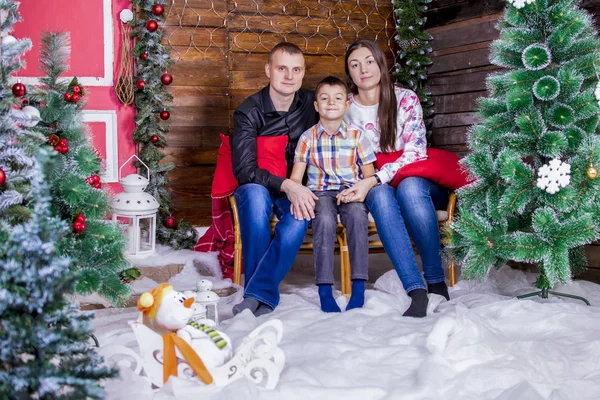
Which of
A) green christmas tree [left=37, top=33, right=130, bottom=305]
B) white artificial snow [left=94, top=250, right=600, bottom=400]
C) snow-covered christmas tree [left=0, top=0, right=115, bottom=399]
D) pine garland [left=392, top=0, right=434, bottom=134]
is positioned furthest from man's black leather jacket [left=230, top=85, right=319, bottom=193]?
snow-covered christmas tree [left=0, top=0, right=115, bottom=399]

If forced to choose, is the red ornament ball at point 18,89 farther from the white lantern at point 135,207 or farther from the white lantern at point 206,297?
the white lantern at point 135,207

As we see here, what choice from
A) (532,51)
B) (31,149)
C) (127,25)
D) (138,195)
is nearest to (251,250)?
(138,195)

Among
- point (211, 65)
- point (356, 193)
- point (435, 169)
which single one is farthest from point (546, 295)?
point (211, 65)

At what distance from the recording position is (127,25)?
3881mm

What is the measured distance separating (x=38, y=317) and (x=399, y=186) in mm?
1882

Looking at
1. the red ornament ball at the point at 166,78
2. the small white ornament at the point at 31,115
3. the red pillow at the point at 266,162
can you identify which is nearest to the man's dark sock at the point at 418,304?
the red pillow at the point at 266,162

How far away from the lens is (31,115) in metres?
2.00

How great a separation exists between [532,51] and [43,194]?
202cm

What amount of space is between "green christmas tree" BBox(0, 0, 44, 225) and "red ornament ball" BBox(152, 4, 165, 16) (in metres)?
1.83

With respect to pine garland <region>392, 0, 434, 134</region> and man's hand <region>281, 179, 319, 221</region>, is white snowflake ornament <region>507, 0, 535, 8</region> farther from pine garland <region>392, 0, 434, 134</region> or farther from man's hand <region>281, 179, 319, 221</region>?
pine garland <region>392, 0, 434, 134</region>

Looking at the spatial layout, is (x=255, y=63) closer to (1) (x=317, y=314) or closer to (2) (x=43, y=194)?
(1) (x=317, y=314)

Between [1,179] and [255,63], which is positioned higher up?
[255,63]

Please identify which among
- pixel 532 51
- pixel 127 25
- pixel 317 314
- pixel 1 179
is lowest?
pixel 317 314

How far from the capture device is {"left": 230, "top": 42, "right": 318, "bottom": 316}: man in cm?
281
